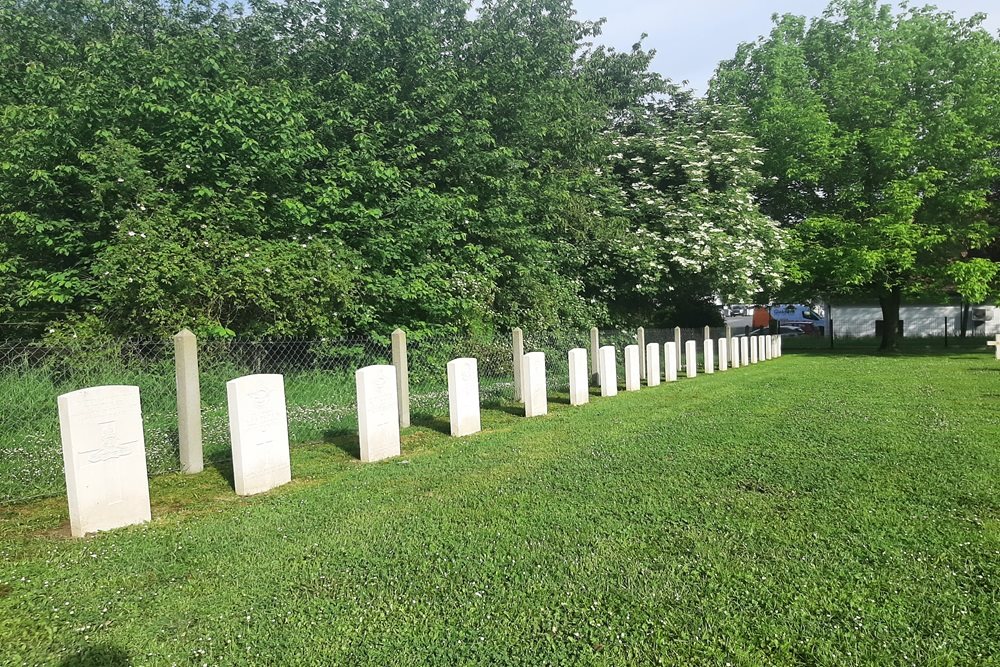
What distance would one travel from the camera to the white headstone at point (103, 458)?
4648 mm

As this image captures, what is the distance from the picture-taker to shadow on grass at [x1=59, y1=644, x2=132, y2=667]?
9.36 ft

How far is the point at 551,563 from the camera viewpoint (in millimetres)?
3844

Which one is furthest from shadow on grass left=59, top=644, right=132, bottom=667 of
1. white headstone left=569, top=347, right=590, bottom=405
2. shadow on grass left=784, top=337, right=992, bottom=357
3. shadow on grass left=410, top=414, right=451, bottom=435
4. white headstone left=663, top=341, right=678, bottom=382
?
shadow on grass left=784, top=337, right=992, bottom=357

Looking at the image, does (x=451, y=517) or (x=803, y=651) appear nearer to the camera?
(x=803, y=651)

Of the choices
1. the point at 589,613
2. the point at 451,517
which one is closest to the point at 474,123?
the point at 451,517

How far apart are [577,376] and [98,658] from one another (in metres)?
9.31

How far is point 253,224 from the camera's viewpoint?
38.7ft

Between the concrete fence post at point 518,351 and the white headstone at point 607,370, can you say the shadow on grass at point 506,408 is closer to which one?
the concrete fence post at point 518,351

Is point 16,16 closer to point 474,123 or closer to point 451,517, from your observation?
point 474,123

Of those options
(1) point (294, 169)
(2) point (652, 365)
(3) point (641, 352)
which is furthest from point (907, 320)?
(1) point (294, 169)

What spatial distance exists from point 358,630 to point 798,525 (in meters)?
2.89

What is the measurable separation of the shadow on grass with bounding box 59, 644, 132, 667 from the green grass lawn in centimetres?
1

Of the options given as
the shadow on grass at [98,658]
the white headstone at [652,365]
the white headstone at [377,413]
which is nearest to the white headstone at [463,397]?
the white headstone at [377,413]

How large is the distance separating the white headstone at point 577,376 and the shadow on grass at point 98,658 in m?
9.07
